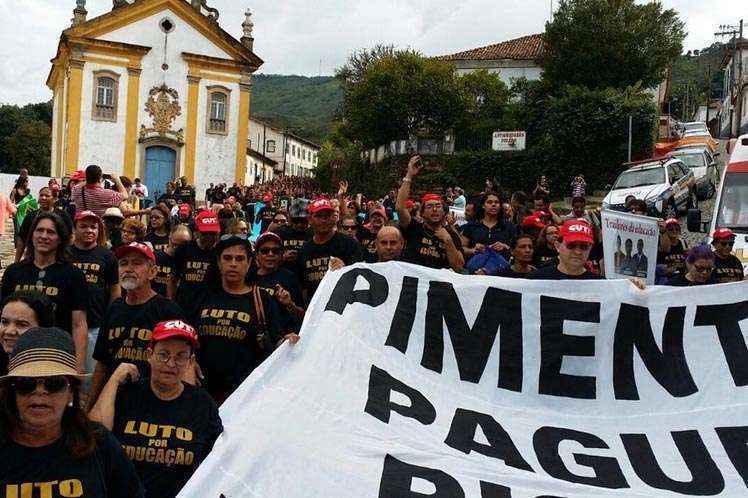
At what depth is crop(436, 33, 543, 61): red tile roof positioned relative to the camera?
2061 inches

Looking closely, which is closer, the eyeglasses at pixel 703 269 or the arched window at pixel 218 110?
the eyeglasses at pixel 703 269

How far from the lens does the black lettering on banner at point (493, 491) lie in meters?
4.63

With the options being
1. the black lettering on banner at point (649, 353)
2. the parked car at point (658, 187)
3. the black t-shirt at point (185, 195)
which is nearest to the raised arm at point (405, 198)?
the black lettering on banner at point (649, 353)

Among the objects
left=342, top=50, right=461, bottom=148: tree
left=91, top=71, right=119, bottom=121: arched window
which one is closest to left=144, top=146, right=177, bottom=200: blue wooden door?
left=91, top=71, right=119, bottom=121: arched window

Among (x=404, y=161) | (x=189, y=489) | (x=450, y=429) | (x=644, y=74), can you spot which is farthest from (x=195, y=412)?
(x=644, y=74)

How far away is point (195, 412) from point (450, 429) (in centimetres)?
168

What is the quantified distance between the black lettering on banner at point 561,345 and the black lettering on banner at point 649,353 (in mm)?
191

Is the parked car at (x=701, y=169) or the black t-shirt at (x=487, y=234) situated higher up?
the parked car at (x=701, y=169)

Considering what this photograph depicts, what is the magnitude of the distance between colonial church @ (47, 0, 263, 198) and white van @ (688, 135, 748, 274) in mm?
32458

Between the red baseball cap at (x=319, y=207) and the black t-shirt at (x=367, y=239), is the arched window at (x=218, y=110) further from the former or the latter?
the red baseball cap at (x=319, y=207)

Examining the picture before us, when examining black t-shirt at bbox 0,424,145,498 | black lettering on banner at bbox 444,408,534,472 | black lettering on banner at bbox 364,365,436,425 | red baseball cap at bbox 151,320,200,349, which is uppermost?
red baseball cap at bbox 151,320,200,349

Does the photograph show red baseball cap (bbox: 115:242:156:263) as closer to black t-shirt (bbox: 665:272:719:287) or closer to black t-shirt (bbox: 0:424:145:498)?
black t-shirt (bbox: 0:424:145:498)

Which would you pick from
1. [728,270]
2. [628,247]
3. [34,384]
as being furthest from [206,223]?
[728,270]

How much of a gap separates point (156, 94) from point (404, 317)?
122ft
